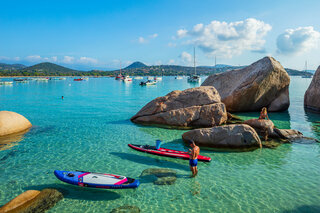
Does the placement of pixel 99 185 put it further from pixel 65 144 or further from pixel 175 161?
pixel 65 144

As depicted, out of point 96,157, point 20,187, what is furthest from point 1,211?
point 96,157

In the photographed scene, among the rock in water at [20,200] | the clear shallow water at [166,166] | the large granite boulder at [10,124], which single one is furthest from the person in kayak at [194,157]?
the large granite boulder at [10,124]

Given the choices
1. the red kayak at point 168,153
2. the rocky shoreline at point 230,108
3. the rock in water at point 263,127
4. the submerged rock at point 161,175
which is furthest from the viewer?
the rock in water at point 263,127

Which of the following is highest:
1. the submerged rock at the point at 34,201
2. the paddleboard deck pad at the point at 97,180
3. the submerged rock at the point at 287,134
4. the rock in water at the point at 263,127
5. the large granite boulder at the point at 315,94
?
the large granite boulder at the point at 315,94

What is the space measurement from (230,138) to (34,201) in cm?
1253

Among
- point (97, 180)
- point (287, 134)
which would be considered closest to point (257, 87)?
point (287, 134)

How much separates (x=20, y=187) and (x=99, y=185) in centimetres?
412

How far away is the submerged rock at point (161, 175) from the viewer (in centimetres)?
1099

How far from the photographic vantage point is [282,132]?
18.1 m

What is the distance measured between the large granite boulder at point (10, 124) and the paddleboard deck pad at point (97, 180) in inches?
479

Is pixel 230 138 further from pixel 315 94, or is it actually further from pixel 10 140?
pixel 315 94

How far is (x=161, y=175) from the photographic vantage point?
11.6 metres

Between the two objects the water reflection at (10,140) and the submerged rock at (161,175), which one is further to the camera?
the water reflection at (10,140)

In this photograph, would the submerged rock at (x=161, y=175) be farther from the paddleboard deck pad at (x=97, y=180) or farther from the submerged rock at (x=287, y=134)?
the submerged rock at (x=287, y=134)
